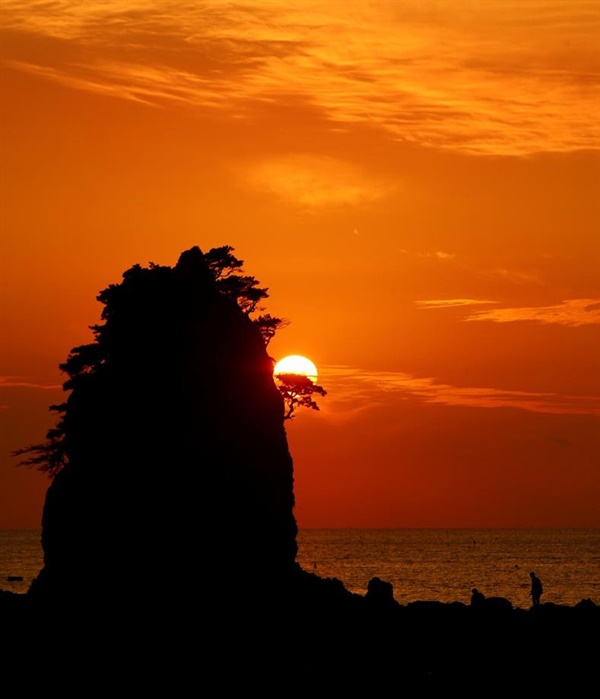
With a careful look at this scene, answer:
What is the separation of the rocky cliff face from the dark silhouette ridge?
6 centimetres

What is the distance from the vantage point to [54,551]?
173 feet

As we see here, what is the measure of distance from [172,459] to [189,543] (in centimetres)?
330

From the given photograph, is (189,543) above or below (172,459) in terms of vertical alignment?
below

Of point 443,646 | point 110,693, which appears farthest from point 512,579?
point 110,693

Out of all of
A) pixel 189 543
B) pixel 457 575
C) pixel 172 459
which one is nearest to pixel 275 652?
pixel 189 543

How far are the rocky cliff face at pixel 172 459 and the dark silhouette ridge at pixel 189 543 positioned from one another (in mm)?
63

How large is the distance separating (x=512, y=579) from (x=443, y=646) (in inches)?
3565

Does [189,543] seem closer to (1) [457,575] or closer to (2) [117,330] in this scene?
(2) [117,330]

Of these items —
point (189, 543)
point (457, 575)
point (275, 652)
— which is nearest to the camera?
point (275, 652)

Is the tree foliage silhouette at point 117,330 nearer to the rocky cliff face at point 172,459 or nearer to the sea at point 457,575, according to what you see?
the rocky cliff face at point 172,459

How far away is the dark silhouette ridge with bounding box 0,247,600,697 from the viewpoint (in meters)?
49.0

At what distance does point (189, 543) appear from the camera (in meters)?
50.9

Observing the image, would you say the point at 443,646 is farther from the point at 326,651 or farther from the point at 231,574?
the point at 231,574

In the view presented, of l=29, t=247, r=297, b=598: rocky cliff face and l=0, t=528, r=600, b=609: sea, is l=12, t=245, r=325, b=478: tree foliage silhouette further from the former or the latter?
l=0, t=528, r=600, b=609: sea
